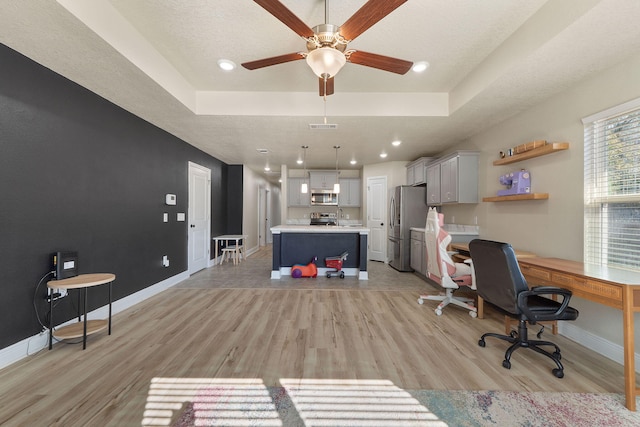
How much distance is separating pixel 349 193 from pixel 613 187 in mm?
5480

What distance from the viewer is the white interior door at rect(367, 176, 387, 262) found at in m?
6.53

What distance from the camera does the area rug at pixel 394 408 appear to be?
4.93 ft

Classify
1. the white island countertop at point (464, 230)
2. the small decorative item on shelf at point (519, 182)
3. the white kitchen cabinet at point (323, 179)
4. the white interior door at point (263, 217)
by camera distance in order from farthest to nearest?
the white interior door at point (263, 217) < the white kitchen cabinet at point (323, 179) < the white island countertop at point (464, 230) < the small decorative item on shelf at point (519, 182)

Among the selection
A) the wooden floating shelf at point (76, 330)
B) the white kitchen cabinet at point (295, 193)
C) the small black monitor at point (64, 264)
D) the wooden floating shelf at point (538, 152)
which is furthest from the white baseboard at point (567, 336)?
the white kitchen cabinet at point (295, 193)

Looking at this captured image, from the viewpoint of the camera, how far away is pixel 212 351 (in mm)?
2266

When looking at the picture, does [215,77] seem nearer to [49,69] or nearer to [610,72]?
[49,69]

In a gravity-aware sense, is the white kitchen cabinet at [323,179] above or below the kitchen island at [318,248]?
above

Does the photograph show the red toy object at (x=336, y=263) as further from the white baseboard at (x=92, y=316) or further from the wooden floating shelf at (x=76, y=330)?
the wooden floating shelf at (x=76, y=330)

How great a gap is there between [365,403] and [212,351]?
1404 millimetres

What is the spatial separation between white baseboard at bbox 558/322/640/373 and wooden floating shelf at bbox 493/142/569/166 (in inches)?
71.6

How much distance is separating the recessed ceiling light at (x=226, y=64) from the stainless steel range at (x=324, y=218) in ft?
15.5

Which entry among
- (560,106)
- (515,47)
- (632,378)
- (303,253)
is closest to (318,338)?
(632,378)

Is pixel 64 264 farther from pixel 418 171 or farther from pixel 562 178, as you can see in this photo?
pixel 418 171

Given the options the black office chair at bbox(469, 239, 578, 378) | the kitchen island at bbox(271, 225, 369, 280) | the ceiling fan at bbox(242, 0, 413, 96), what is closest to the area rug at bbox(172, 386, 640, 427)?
the black office chair at bbox(469, 239, 578, 378)
